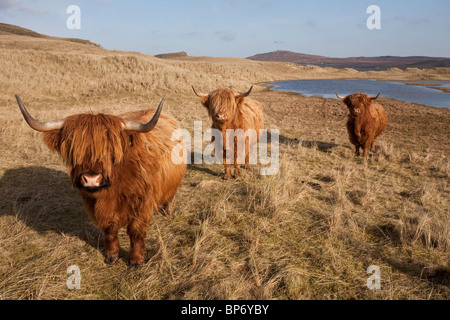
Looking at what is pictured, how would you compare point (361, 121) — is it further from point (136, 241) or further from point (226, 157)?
point (136, 241)

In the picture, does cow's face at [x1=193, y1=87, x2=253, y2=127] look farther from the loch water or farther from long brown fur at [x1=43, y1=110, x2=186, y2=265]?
the loch water

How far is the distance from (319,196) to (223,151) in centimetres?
203

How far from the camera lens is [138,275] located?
2.53m

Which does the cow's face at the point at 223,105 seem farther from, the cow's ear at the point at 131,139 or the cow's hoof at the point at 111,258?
the cow's hoof at the point at 111,258

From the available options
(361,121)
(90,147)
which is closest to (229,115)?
(90,147)

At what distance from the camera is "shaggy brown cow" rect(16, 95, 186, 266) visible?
6.99 feet

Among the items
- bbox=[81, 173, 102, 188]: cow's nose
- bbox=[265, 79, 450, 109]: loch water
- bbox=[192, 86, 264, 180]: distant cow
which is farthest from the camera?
bbox=[265, 79, 450, 109]: loch water

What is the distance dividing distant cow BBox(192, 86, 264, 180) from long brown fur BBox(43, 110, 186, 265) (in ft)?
6.31

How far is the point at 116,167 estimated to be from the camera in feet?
7.83

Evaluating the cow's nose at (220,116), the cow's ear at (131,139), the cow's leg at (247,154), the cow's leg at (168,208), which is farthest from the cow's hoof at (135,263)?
the cow's leg at (247,154)

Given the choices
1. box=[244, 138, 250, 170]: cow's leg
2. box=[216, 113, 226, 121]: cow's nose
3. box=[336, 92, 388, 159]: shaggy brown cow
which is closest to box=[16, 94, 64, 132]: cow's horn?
box=[216, 113, 226, 121]: cow's nose

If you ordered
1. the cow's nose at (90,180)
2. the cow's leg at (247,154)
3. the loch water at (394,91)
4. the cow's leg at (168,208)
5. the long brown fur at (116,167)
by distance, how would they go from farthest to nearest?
the loch water at (394,91), the cow's leg at (247,154), the cow's leg at (168,208), the long brown fur at (116,167), the cow's nose at (90,180)

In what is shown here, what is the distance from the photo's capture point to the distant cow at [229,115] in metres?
4.80
